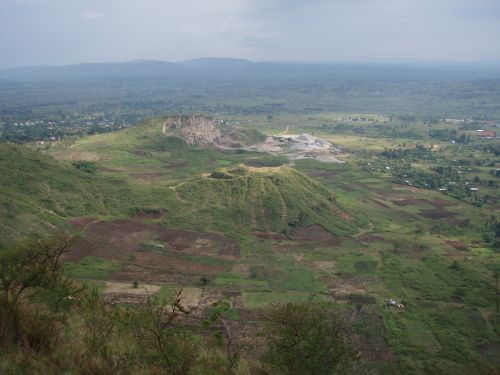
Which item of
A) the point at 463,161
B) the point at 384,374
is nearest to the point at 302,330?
the point at 384,374

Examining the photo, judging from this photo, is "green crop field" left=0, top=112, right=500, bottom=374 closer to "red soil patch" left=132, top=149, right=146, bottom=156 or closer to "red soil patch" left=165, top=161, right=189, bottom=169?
"red soil patch" left=165, top=161, right=189, bottom=169

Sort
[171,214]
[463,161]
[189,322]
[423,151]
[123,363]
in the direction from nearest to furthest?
[123,363] < [189,322] < [171,214] < [463,161] < [423,151]

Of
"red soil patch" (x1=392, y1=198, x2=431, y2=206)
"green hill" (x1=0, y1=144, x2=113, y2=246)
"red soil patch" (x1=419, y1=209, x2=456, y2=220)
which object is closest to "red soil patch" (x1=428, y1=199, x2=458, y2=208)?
"red soil patch" (x1=392, y1=198, x2=431, y2=206)

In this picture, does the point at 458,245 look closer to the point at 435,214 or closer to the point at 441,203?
the point at 435,214

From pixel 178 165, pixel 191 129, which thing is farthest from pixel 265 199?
pixel 191 129

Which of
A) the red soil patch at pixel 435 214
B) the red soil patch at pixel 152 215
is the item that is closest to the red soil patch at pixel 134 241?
the red soil patch at pixel 152 215

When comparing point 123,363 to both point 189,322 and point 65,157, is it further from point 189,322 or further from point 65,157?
point 65,157

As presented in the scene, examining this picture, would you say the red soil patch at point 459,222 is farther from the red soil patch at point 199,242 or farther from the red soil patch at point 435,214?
the red soil patch at point 199,242

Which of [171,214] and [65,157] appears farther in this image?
[65,157]
